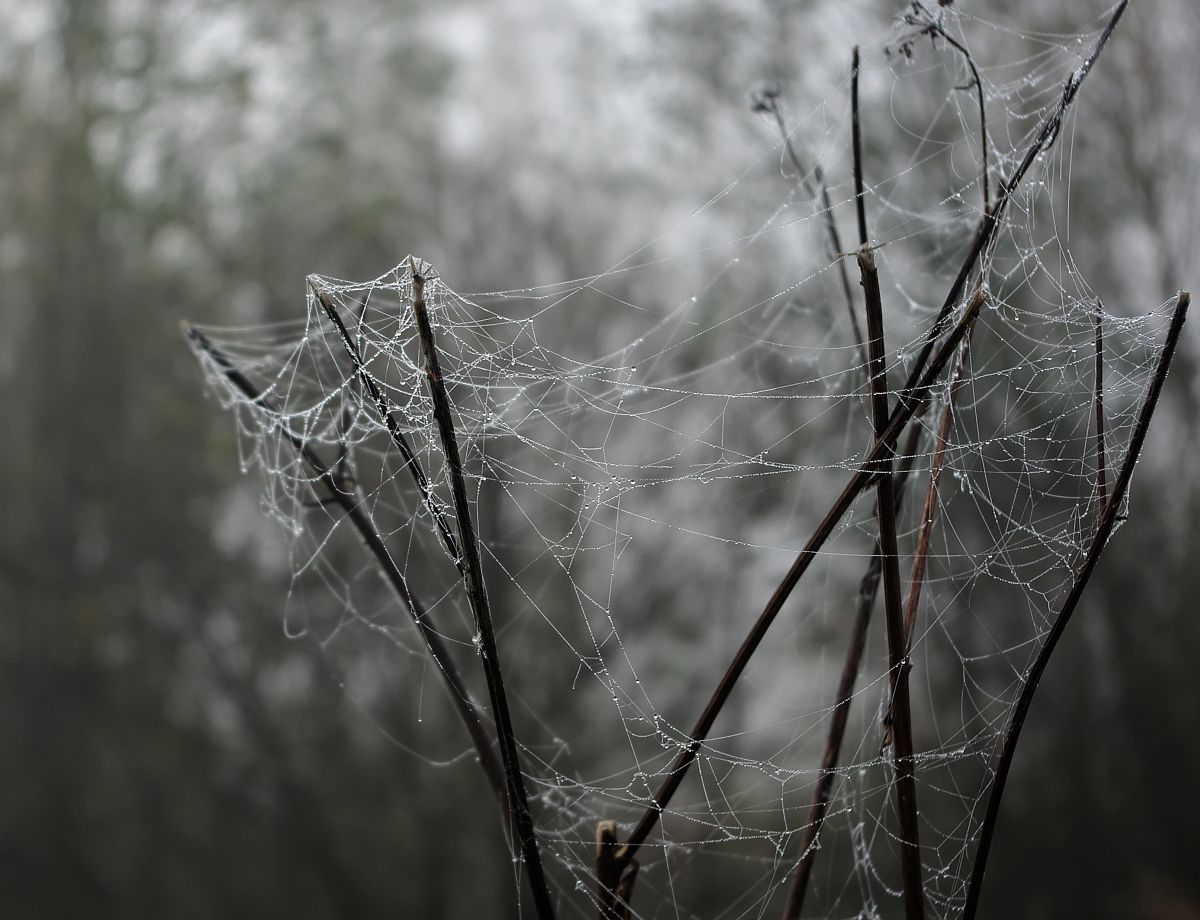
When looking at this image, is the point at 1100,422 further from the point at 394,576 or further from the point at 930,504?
the point at 394,576

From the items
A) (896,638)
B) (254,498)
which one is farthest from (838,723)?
(254,498)

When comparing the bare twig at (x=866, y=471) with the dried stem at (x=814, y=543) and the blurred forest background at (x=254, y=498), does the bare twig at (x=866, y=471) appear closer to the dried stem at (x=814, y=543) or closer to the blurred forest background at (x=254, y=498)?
the dried stem at (x=814, y=543)

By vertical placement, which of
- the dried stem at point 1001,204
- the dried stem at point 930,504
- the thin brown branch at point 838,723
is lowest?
the thin brown branch at point 838,723

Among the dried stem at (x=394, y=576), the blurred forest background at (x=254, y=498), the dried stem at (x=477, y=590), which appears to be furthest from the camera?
the blurred forest background at (x=254, y=498)

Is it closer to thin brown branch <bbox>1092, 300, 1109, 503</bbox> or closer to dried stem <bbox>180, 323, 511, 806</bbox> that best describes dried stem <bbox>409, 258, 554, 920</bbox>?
dried stem <bbox>180, 323, 511, 806</bbox>

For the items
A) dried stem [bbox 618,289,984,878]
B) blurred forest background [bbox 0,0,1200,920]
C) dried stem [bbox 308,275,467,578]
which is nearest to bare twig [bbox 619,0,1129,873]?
dried stem [bbox 618,289,984,878]

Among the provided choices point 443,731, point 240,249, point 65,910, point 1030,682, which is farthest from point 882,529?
point 65,910

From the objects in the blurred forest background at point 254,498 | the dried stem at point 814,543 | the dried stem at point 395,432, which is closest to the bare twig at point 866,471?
the dried stem at point 814,543
